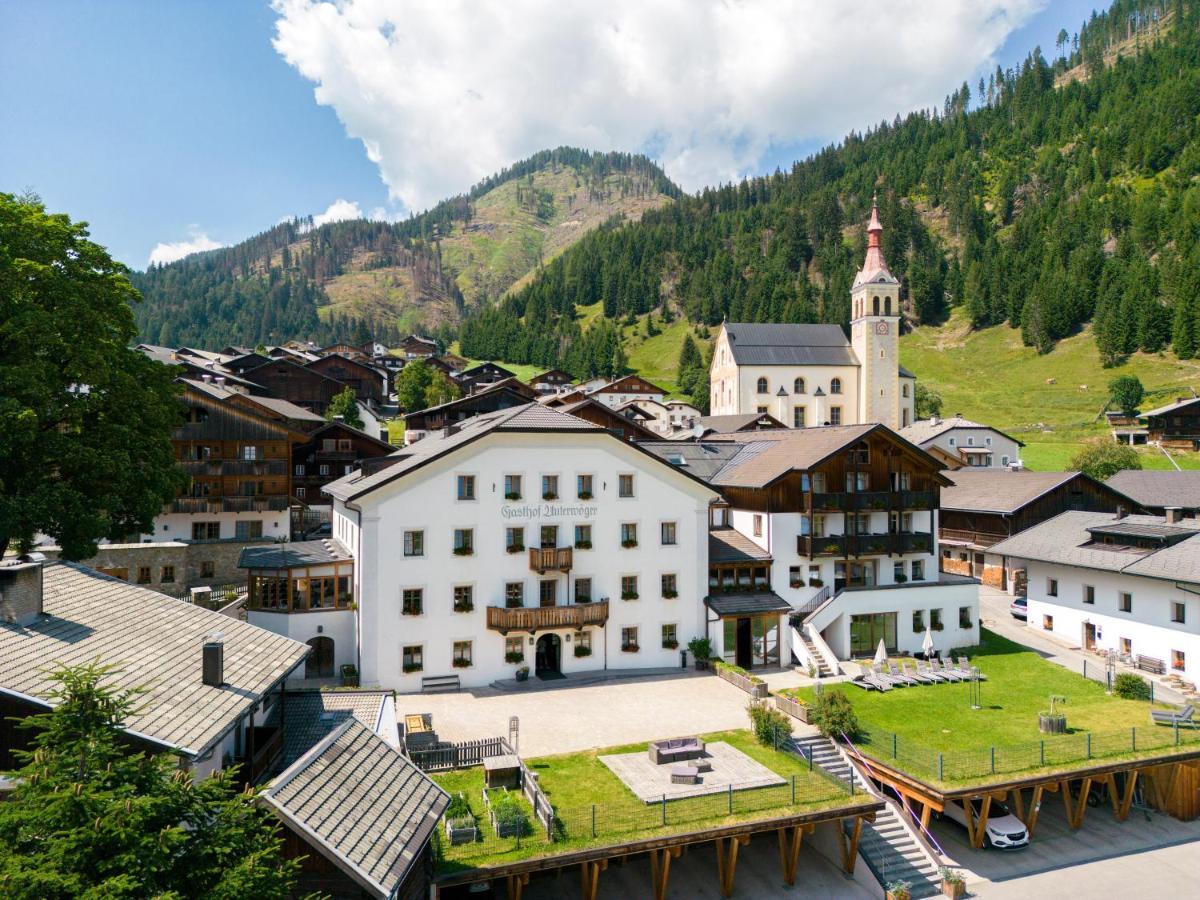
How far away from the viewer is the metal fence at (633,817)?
→ 62.4 ft

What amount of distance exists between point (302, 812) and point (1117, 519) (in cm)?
4531

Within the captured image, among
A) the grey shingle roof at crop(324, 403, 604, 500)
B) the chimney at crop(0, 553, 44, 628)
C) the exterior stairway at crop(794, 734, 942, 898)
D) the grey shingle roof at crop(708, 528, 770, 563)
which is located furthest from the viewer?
the grey shingle roof at crop(708, 528, 770, 563)

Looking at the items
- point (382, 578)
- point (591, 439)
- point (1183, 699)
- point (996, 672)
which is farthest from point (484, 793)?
point (1183, 699)

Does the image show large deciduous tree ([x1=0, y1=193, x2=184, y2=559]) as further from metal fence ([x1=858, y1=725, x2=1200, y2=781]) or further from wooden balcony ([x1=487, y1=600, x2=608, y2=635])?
metal fence ([x1=858, y1=725, x2=1200, y2=781])

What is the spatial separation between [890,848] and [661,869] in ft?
25.7

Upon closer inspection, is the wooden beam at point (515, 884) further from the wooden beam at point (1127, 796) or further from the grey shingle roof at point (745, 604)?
the wooden beam at point (1127, 796)

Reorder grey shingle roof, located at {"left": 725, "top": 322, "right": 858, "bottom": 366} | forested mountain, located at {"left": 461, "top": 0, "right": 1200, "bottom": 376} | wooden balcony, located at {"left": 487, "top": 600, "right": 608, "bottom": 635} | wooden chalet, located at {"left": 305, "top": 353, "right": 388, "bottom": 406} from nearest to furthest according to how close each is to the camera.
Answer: wooden balcony, located at {"left": 487, "top": 600, "right": 608, "bottom": 635} → wooden chalet, located at {"left": 305, "top": 353, "right": 388, "bottom": 406} → grey shingle roof, located at {"left": 725, "top": 322, "right": 858, "bottom": 366} → forested mountain, located at {"left": 461, "top": 0, "right": 1200, "bottom": 376}

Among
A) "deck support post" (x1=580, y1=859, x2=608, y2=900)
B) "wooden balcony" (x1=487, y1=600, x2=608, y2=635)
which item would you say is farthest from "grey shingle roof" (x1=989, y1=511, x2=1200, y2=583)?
"deck support post" (x1=580, y1=859, x2=608, y2=900)

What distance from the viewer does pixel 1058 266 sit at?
139875mm

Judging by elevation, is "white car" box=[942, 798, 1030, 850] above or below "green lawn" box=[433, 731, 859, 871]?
below

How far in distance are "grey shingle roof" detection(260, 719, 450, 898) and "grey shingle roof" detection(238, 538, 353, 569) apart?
1683 cm

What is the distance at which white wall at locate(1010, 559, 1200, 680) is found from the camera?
35.0 m

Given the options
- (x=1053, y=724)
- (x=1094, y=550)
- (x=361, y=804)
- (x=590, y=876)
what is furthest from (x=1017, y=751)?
(x=1094, y=550)

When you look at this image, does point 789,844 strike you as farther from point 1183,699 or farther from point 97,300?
point 97,300
